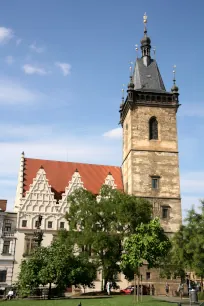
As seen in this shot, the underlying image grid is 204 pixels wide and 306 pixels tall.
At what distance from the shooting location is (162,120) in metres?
43.2

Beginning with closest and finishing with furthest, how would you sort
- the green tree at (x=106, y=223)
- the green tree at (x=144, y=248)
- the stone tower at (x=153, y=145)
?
the green tree at (x=144, y=248) → the green tree at (x=106, y=223) → the stone tower at (x=153, y=145)

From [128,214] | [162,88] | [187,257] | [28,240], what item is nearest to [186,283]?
[187,257]

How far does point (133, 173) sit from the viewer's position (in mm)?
40125

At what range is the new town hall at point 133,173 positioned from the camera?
38438mm

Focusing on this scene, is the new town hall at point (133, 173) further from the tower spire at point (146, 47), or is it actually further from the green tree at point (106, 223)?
the green tree at point (106, 223)

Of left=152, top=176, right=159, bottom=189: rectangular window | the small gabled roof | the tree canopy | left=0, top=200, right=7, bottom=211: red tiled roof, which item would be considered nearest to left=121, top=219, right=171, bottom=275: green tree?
A: the tree canopy

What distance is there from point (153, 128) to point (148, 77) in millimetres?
7602

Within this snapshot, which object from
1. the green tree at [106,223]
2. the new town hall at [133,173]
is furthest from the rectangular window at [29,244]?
the green tree at [106,223]

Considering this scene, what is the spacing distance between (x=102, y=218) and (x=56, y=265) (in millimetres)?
7421

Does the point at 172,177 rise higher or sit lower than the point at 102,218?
higher

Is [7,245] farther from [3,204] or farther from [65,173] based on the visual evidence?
[65,173]

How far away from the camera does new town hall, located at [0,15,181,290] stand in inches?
1513

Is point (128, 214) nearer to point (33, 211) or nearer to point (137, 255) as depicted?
point (137, 255)

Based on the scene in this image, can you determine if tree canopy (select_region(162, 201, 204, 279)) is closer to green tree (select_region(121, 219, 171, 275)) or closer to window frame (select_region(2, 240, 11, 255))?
green tree (select_region(121, 219, 171, 275))
